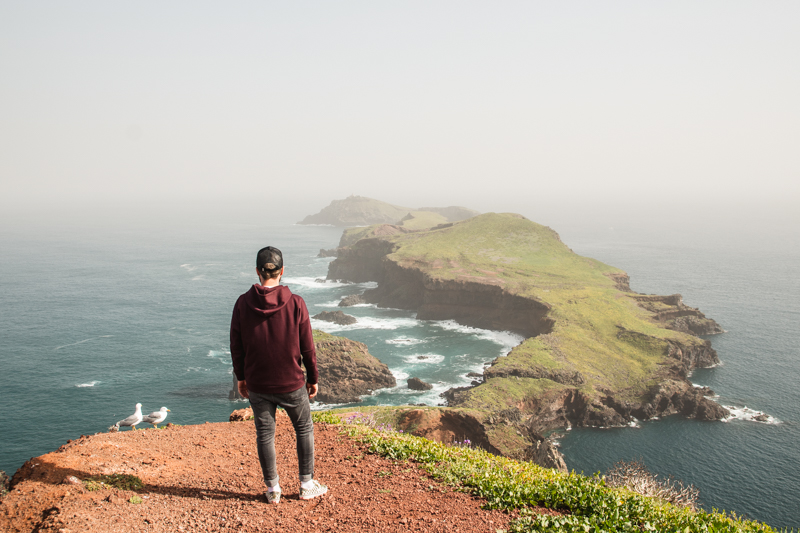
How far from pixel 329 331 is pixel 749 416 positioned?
62.2 metres

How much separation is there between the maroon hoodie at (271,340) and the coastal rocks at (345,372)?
55.9 meters

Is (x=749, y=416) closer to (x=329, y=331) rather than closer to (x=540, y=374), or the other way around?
(x=540, y=374)

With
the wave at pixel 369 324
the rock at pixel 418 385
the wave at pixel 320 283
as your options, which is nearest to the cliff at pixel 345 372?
the rock at pixel 418 385

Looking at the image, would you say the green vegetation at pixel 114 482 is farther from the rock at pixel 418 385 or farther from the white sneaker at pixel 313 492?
the rock at pixel 418 385

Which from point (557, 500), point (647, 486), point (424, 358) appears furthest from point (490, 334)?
point (557, 500)

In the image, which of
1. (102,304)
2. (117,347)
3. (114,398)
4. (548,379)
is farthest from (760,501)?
(102,304)

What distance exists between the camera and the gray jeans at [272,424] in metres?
8.64

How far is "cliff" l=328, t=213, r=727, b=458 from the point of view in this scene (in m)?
59.1

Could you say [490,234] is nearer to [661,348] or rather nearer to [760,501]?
[661,348]

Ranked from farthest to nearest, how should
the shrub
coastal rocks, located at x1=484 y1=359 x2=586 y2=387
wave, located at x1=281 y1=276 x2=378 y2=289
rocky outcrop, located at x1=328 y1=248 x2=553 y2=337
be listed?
wave, located at x1=281 y1=276 x2=378 y2=289
rocky outcrop, located at x1=328 y1=248 x2=553 y2=337
coastal rocks, located at x1=484 y1=359 x2=586 y2=387
the shrub

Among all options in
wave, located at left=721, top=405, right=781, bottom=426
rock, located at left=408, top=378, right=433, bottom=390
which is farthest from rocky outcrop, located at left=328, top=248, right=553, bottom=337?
wave, located at left=721, top=405, right=781, bottom=426

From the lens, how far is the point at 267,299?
8234 millimetres

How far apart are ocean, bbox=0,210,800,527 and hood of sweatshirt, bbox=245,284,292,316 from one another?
4853cm

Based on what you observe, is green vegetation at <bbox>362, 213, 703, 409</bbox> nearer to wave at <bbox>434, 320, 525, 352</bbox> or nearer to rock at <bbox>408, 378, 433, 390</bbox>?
wave at <bbox>434, 320, 525, 352</bbox>
